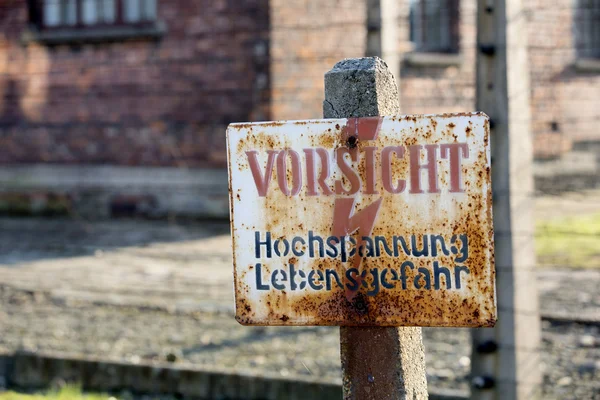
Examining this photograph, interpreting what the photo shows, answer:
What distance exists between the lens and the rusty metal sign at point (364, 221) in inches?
67.1

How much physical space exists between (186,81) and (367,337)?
348 inches

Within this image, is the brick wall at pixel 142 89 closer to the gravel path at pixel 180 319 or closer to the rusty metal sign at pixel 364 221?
the gravel path at pixel 180 319

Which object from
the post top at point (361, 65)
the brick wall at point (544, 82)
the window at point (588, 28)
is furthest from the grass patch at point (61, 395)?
the window at point (588, 28)

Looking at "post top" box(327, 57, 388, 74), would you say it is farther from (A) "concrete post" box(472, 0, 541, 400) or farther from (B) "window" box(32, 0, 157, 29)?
(B) "window" box(32, 0, 157, 29)

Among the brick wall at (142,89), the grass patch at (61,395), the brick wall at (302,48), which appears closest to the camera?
the grass patch at (61,395)

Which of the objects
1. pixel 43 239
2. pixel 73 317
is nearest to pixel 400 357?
pixel 73 317

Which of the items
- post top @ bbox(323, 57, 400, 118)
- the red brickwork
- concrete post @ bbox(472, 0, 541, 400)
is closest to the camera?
post top @ bbox(323, 57, 400, 118)

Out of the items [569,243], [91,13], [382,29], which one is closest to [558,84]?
[569,243]

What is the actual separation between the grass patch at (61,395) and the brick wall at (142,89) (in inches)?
230

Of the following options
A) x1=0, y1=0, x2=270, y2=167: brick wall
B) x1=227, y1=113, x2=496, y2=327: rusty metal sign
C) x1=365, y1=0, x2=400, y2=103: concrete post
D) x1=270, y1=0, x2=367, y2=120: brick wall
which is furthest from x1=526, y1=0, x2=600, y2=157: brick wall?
x1=227, y1=113, x2=496, y2=327: rusty metal sign

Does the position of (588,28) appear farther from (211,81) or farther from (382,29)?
(382,29)

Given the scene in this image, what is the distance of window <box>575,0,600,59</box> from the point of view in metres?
12.3

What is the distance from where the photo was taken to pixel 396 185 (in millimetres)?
1722

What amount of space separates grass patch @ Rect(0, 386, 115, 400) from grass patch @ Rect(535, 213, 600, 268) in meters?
3.92
